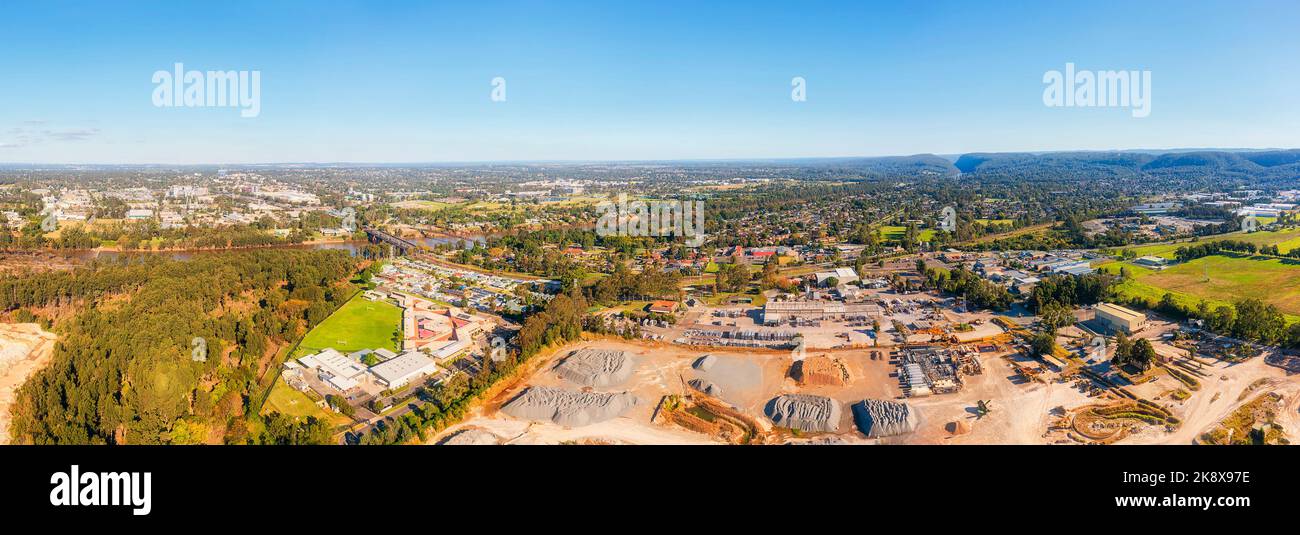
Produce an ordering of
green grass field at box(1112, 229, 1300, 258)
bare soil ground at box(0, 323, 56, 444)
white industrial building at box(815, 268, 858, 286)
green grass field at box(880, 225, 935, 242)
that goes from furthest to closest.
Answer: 1. green grass field at box(880, 225, 935, 242)
2. green grass field at box(1112, 229, 1300, 258)
3. white industrial building at box(815, 268, 858, 286)
4. bare soil ground at box(0, 323, 56, 444)

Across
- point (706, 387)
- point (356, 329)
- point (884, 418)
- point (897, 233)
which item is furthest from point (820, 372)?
point (897, 233)

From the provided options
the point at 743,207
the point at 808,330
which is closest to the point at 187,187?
the point at 743,207

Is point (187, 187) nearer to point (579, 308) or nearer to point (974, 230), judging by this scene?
point (579, 308)

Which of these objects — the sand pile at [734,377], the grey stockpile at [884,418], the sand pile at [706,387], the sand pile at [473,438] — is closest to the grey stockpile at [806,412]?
the grey stockpile at [884,418]

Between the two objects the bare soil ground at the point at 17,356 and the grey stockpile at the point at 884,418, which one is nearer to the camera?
the grey stockpile at the point at 884,418

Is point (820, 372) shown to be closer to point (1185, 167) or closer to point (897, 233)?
point (897, 233)

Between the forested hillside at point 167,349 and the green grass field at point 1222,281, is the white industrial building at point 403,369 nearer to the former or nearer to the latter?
the forested hillside at point 167,349

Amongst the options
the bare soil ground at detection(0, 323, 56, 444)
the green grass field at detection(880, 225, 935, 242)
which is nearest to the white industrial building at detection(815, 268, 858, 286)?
the green grass field at detection(880, 225, 935, 242)

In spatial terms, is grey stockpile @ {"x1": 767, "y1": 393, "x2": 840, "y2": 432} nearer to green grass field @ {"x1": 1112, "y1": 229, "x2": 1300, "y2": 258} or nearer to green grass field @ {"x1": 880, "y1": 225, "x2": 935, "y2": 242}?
green grass field @ {"x1": 1112, "y1": 229, "x2": 1300, "y2": 258}
